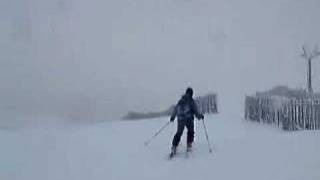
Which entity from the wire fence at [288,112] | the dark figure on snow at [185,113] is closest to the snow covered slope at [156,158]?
the dark figure on snow at [185,113]

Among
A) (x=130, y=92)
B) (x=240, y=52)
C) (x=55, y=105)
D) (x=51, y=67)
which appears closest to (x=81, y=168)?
(x=55, y=105)

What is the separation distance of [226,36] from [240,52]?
11.1 ft

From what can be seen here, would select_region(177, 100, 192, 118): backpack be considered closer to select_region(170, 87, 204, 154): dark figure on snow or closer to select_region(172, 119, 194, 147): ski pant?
select_region(170, 87, 204, 154): dark figure on snow

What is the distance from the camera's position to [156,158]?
1415 cm

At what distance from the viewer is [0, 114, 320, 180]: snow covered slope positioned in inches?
474

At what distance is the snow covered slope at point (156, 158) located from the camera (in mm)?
12031

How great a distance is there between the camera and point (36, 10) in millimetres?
69125

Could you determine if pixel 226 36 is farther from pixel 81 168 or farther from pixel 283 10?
pixel 81 168

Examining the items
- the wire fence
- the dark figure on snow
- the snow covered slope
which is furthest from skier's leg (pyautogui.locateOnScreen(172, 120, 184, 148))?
the wire fence

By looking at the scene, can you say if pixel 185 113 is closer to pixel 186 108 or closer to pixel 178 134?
pixel 186 108

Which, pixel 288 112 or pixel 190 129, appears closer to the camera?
pixel 190 129

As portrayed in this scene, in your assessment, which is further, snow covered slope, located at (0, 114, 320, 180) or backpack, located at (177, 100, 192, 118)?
backpack, located at (177, 100, 192, 118)

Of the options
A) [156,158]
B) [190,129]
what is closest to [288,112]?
[190,129]

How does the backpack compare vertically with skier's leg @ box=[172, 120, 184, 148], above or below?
above
